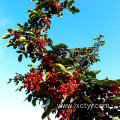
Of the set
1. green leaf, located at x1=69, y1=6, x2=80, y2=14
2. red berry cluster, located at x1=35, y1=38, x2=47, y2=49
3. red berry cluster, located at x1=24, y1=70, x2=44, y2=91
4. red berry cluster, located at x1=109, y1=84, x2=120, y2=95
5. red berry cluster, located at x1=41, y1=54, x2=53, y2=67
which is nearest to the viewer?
red berry cluster, located at x1=24, y1=70, x2=44, y2=91

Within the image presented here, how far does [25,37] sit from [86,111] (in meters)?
3.02

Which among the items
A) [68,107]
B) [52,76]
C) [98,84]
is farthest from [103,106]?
[52,76]

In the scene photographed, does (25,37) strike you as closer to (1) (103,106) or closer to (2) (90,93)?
(2) (90,93)

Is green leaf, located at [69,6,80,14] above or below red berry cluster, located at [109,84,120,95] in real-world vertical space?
above

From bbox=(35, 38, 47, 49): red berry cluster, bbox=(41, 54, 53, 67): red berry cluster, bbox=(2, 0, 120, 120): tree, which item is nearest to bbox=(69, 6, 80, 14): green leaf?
bbox=(2, 0, 120, 120): tree

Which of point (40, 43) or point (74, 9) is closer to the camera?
point (40, 43)

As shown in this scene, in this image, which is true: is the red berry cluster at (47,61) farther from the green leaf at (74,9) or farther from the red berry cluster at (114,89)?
the green leaf at (74,9)

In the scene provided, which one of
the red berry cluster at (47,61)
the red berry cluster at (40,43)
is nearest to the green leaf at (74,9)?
the red berry cluster at (40,43)

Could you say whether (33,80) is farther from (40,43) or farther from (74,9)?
(74,9)

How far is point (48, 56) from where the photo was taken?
387 cm

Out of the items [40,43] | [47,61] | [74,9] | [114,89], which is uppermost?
[74,9]

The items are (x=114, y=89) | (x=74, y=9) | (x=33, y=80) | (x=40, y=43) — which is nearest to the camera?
(x=33, y=80)

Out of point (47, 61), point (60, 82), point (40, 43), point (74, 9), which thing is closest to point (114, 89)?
point (60, 82)

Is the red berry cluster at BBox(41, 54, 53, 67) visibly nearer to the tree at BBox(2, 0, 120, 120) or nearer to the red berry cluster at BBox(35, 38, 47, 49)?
the tree at BBox(2, 0, 120, 120)
